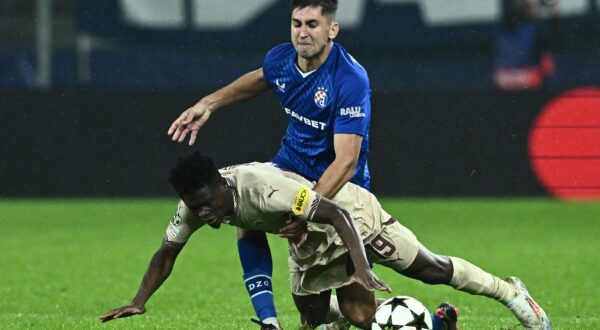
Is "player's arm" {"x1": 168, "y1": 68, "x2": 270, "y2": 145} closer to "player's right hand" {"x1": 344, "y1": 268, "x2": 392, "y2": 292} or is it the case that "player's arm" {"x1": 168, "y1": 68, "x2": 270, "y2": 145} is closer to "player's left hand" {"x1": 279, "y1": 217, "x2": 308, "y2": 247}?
"player's left hand" {"x1": 279, "y1": 217, "x2": 308, "y2": 247}

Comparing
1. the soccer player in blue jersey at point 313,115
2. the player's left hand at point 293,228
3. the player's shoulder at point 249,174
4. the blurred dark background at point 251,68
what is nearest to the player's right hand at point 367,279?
the player's left hand at point 293,228

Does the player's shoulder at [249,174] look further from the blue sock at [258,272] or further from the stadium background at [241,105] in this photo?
the stadium background at [241,105]

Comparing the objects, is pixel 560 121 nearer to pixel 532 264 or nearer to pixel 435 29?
pixel 435 29

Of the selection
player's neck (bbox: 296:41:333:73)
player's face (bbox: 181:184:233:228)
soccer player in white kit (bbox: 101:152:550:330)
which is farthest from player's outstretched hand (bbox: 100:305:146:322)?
player's neck (bbox: 296:41:333:73)

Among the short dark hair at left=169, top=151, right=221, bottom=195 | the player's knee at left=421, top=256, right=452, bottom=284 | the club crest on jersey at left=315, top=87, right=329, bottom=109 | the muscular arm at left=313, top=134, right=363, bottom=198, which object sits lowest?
the player's knee at left=421, top=256, right=452, bottom=284

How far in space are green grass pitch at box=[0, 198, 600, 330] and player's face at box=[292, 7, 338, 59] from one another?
70.9 inches

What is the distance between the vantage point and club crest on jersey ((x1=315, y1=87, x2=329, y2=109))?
22.9ft

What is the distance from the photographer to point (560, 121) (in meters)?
15.3

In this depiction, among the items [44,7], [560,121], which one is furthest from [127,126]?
[560,121]

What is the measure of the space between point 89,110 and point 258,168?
32.1 ft

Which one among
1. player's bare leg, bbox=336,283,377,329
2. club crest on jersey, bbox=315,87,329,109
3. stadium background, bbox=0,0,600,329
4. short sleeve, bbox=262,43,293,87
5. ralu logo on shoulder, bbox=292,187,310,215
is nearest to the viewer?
ralu logo on shoulder, bbox=292,187,310,215

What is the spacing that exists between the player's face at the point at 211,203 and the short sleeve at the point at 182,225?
35cm

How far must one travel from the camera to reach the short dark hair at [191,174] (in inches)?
232

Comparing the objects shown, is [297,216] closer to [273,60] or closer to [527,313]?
[273,60]
